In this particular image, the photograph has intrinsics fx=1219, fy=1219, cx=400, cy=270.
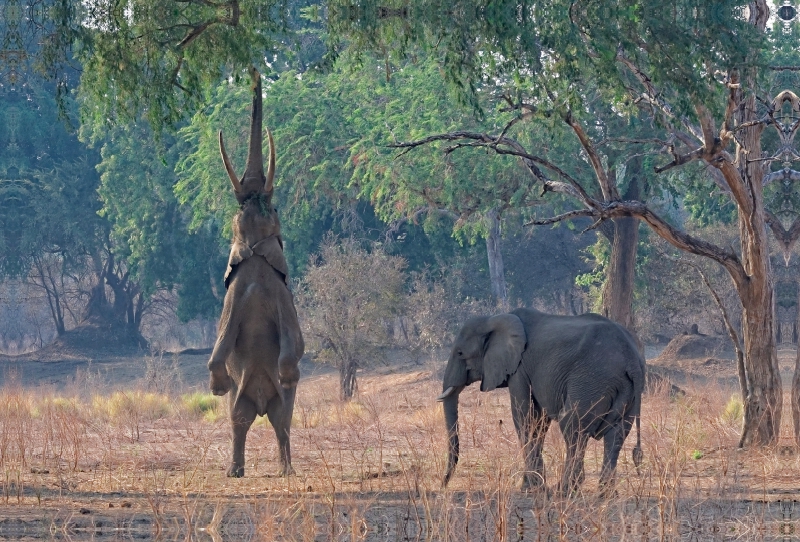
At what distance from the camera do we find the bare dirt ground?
735 cm

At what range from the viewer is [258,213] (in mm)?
11547

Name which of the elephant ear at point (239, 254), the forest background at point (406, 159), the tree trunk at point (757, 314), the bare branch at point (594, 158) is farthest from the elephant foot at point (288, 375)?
the tree trunk at point (757, 314)

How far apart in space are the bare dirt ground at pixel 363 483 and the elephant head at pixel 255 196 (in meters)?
2.09

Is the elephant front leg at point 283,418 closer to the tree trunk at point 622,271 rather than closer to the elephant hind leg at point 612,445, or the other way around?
the elephant hind leg at point 612,445

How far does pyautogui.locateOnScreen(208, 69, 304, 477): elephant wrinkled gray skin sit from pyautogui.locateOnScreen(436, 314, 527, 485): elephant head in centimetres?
148

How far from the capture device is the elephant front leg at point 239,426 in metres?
11.4

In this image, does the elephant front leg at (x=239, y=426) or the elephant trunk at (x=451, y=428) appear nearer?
Result: the elephant trunk at (x=451, y=428)

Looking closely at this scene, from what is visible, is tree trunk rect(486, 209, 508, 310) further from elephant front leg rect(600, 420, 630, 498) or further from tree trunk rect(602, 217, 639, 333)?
elephant front leg rect(600, 420, 630, 498)

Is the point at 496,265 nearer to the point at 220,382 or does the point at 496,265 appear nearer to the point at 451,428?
the point at 451,428

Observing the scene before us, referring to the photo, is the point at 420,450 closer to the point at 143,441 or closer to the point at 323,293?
the point at 143,441

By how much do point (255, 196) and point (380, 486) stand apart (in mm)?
3043

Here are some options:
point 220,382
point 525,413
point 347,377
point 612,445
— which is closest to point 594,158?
point 525,413

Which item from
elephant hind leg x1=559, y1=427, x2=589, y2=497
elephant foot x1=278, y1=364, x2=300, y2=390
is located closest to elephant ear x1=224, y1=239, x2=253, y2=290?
elephant foot x1=278, y1=364, x2=300, y2=390

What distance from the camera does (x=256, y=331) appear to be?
37.4 feet
